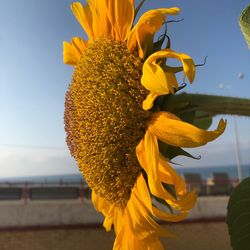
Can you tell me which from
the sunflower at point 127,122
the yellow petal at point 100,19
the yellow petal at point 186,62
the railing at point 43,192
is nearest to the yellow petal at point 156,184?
the sunflower at point 127,122

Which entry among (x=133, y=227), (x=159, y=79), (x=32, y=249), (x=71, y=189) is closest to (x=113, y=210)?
(x=133, y=227)

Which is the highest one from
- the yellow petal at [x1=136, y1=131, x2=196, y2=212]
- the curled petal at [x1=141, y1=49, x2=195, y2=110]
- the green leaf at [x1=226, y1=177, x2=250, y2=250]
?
the curled petal at [x1=141, y1=49, x2=195, y2=110]

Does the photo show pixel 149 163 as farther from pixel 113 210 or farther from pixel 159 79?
pixel 113 210

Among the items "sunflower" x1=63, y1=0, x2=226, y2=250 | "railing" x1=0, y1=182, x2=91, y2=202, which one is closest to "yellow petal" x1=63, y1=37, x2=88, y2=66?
"sunflower" x1=63, y1=0, x2=226, y2=250

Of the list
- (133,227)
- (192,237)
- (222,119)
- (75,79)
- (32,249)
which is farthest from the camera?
(192,237)

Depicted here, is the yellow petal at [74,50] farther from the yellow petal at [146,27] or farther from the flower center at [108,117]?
the yellow petal at [146,27]

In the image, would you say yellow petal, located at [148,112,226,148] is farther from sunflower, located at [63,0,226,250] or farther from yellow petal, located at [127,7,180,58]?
yellow petal, located at [127,7,180,58]
